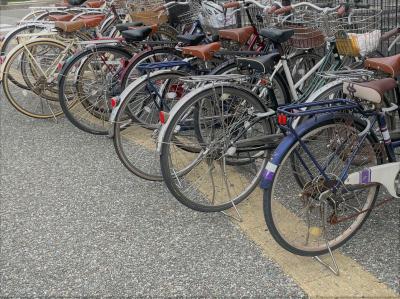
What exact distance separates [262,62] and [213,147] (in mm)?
705

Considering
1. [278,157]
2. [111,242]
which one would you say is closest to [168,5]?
[111,242]

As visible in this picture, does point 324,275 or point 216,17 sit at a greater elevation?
point 216,17

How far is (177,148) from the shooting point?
383 cm

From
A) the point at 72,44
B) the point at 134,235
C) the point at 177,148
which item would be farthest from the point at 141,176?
the point at 72,44

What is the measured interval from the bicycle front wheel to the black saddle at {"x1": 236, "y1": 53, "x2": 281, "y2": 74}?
Result: 0.74m

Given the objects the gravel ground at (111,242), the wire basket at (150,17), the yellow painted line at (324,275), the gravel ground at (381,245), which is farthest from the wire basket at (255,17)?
the yellow painted line at (324,275)

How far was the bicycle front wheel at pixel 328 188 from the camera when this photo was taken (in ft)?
9.34

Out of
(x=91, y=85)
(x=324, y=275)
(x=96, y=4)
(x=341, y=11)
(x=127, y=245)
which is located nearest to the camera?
(x=324, y=275)

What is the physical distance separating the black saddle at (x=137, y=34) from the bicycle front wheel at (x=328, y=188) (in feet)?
6.88

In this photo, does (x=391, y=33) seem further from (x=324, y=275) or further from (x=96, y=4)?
(x=96, y=4)

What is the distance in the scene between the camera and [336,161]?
2.97 meters

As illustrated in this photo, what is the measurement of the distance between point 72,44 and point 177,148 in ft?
8.34

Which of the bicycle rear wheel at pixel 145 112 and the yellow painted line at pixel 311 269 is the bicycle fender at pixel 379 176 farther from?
the bicycle rear wheel at pixel 145 112

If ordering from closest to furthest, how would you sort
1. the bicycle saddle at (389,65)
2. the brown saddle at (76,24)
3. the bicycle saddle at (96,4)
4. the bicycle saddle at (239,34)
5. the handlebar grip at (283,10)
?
the bicycle saddle at (389,65)
the handlebar grip at (283,10)
the bicycle saddle at (239,34)
the brown saddle at (76,24)
the bicycle saddle at (96,4)
